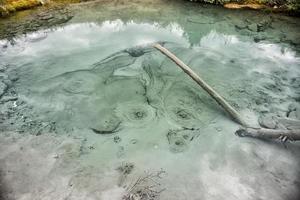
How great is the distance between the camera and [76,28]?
9234mm

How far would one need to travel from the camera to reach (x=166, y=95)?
6359 mm

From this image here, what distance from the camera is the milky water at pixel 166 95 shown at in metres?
4.77

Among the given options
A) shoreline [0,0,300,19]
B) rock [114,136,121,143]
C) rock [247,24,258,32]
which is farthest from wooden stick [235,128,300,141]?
shoreline [0,0,300,19]

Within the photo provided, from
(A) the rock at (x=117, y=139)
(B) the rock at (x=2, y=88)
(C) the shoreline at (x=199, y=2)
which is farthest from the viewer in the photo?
(C) the shoreline at (x=199, y=2)

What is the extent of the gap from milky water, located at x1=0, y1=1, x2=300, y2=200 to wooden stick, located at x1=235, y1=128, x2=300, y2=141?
0.40 ft

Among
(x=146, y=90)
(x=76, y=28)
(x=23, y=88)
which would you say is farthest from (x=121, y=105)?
(x=76, y=28)

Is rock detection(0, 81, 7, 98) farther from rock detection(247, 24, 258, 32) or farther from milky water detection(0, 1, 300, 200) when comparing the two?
rock detection(247, 24, 258, 32)

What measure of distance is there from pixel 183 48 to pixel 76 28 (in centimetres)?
357

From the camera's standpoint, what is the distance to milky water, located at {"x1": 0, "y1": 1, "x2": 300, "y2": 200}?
4.77m

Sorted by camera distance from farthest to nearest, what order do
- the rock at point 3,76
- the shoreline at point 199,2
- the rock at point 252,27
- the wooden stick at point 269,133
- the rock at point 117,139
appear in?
the shoreline at point 199,2 < the rock at point 252,27 < the rock at point 3,76 < the rock at point 117,139 < the wooden stick at point 269,133

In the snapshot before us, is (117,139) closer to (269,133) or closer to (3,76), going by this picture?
(269,133)

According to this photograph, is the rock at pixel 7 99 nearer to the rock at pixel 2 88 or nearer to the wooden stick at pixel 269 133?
the rock at pixel 2 88

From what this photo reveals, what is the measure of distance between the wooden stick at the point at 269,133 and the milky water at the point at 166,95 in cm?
12

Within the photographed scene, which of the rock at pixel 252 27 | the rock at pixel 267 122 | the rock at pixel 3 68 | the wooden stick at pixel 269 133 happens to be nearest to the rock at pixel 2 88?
the rock at pixel 3 68
